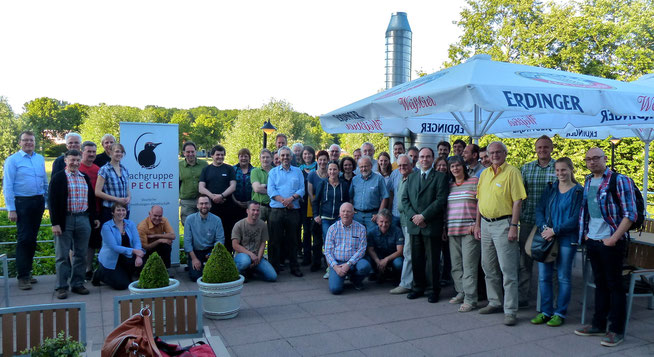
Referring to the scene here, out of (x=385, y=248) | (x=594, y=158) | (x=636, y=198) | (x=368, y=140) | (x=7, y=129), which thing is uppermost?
(x=368, y=140)

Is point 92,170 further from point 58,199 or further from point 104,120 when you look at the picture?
point 104,120

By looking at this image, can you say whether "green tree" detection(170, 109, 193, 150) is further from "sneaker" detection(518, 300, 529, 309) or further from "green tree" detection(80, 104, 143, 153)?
A: "sneaker" detection(518, 300, 529, 309)

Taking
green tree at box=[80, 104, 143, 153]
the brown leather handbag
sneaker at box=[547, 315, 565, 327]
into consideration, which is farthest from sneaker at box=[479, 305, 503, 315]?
green tree at box=[80, 104, 143, 153]

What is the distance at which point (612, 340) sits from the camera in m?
4.25

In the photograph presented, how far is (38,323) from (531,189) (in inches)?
182

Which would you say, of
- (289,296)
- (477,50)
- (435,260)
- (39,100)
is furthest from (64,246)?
(39,100)

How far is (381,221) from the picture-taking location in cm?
642

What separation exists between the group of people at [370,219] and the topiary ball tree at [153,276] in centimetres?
177

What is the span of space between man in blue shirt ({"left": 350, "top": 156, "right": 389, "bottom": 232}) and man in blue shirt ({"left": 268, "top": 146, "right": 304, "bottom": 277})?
36.7 inches

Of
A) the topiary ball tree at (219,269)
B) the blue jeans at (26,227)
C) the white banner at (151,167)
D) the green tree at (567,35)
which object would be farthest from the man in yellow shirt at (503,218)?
the green tree at (567,35)

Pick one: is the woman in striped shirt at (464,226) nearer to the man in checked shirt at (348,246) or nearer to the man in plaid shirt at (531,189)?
the man in plaid shirt at (531,189)

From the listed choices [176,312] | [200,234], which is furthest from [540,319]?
[200,234]

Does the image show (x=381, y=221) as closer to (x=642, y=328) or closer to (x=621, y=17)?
(x=642, y=328)

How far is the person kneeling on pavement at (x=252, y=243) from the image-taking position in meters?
6.61
